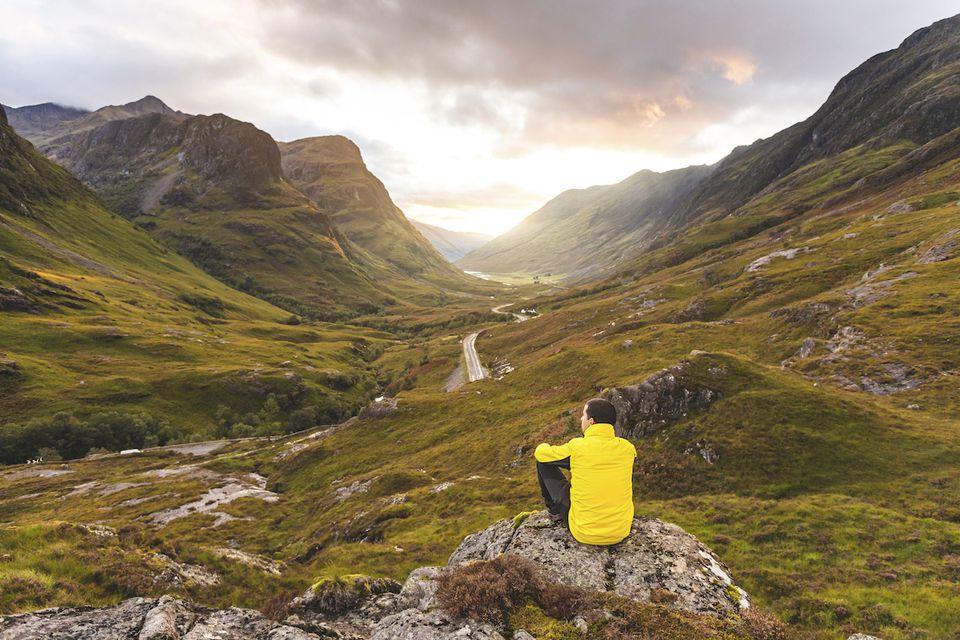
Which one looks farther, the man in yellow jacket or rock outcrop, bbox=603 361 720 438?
rock outcrop, bbox=603 361 720 438

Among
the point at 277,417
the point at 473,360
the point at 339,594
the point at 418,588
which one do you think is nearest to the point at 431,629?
the point at 418,588

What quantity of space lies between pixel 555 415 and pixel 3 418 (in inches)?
5692

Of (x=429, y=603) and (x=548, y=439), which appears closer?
(x=429, y=603)

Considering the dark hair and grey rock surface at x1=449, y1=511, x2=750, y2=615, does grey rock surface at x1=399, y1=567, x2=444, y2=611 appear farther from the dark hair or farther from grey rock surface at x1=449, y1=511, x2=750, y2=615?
the dark hair

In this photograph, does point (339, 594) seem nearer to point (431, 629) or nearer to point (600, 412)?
point (431, 629)

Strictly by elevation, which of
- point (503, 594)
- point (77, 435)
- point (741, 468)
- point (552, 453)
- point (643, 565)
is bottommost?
point (77, 435)

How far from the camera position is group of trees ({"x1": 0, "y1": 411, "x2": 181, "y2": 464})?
98188mm

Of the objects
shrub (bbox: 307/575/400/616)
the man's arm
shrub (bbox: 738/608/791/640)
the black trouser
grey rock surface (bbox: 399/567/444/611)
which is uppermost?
the man's arm

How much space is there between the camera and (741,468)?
29.6 meters

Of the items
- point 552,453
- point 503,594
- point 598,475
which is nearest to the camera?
point 503,594

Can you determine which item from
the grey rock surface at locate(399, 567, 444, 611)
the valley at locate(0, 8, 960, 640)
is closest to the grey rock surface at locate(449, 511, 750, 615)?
the valley at locate(0, 8, 960, 640)

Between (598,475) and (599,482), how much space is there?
0.78 ft

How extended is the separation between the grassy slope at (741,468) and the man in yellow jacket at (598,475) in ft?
35.0

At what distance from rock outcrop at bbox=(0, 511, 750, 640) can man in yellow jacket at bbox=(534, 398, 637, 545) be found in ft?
2.26
